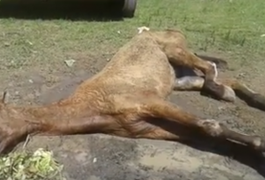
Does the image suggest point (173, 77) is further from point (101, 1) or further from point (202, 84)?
point (101, 1)

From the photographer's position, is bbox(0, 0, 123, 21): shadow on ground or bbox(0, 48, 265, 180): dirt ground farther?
bbox(0, 0, 123, 21): shadow on ground

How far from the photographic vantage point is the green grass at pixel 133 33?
8055 mm

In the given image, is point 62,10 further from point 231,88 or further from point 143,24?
point 231,88

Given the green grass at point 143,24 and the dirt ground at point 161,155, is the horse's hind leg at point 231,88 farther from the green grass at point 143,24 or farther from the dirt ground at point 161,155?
the green grass at point 143,24

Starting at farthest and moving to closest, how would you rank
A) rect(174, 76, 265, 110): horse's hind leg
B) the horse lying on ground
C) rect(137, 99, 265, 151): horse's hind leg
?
rect(174, 76, 265, 110): horse's hind leg < rect(137, 99, 265, 151): horse's hind leg < the horse lying on ground

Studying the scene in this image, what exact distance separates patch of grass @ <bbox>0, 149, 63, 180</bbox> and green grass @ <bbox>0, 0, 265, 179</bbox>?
328 centimetres

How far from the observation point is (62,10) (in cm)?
1050

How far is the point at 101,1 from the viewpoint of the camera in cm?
1077

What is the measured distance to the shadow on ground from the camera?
10008 mm

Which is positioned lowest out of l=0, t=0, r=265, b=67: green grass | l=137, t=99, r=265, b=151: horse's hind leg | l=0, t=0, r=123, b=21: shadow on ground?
l=0, t=0, r=123, b=21: shadow on ground

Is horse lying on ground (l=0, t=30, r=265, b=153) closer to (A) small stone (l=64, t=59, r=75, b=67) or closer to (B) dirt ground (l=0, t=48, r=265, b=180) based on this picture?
(B) dirt ground (l=0, t=48, r=265, b=180)

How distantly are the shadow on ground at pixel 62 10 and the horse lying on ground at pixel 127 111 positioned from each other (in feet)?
10.9

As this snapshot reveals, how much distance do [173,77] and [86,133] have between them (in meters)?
1.53

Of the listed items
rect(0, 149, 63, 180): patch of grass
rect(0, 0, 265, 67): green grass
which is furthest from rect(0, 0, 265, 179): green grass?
rect(0, 149, 63, 180): patch of grass
